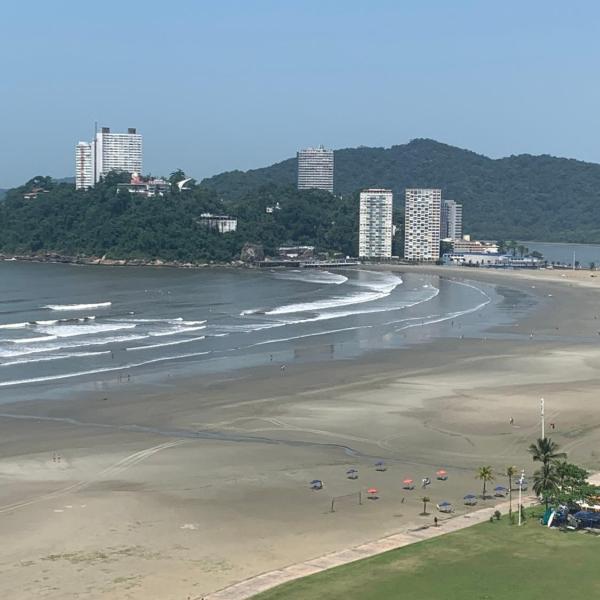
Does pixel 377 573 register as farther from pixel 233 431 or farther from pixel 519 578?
pixel 233 431

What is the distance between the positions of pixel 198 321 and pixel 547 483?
54.2 meters

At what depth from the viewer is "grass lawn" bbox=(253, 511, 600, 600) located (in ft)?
88.3

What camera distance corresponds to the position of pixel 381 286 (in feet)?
431

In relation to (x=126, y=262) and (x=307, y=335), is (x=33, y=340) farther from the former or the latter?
(x=126, y=262)

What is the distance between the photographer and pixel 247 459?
1591 inches

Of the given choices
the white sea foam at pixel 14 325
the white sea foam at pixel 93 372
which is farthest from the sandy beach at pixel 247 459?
the white sea foam at pixel 14 325

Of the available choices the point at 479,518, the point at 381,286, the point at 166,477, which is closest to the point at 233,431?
the point at 166,477

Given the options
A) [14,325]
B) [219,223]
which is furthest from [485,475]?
[219,223]

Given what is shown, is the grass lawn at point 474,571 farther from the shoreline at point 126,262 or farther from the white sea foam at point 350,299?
the shoreline at point 126,262

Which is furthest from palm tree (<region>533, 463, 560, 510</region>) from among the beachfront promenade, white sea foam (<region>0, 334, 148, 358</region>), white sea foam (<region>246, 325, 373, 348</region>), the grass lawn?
white sea foam (<region>0, 334, 148, 358</region>)

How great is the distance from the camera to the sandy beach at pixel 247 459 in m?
29.7

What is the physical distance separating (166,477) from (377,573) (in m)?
11.5

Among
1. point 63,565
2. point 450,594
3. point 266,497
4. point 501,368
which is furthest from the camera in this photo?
point 501,368

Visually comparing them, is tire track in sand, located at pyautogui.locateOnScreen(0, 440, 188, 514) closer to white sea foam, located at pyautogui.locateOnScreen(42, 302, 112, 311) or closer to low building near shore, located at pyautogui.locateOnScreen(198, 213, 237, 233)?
white sea foam, located at pyautogui.locateOnScreen(42, 302, 112, 311)
